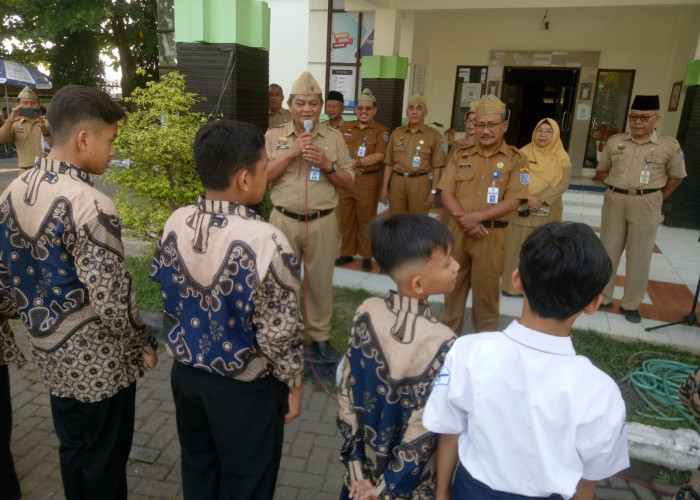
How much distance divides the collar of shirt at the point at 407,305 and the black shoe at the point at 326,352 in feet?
7.11

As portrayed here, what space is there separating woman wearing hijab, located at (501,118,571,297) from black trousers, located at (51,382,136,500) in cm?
Result: 383

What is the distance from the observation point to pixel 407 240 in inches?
66.1

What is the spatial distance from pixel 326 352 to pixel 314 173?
1328 mm

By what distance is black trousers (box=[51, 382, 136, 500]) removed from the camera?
6.68 ft

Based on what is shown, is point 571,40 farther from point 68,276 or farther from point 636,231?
point 68,276

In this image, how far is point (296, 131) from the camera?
144 inches

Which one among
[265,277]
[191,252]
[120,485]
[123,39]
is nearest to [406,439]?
[265,277]

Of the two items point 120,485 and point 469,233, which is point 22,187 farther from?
point 469,233

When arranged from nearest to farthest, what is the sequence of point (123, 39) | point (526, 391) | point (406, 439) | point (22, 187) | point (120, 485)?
point (526, 391) → point (406, 439) → point (22, 187) → point (120, 485) → point (123, 39)

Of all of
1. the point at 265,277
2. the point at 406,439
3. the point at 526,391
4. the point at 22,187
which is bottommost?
the point at 406,439

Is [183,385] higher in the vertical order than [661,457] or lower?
higher

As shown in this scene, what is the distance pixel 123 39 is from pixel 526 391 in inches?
654

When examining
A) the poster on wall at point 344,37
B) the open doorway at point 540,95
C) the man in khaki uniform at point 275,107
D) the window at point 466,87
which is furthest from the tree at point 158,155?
the open doorway at point 540,95

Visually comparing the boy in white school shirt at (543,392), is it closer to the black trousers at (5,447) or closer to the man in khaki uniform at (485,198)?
the black trousers at (5,447)
